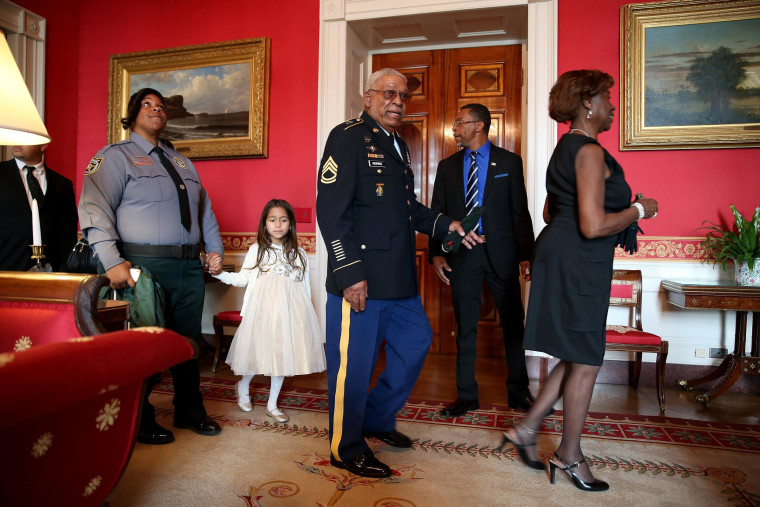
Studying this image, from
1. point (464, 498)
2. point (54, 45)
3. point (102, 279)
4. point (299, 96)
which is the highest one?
point (54, 45)

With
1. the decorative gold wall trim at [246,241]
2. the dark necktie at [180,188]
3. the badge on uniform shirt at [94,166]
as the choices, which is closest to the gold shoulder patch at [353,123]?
the dark necktie at [180,188]

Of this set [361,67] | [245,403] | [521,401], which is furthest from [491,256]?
[361,67]

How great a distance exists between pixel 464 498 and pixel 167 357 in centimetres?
144

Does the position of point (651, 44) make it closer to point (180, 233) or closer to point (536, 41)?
point (536, 41)

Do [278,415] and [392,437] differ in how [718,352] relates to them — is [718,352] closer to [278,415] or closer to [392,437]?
[392,437]

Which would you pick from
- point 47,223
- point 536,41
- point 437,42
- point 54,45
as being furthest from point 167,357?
point 54,45

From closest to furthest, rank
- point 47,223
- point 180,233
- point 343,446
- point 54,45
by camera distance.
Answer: point 343,446
point 180,233
point 47,223
point 54,45

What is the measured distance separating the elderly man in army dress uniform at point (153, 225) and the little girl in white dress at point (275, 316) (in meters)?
0.34

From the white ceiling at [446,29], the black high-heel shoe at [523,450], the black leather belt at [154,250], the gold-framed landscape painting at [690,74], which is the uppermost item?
the white ceiling at [446,29]

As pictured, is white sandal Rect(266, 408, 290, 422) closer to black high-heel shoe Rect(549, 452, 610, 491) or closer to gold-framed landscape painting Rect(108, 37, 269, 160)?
black high-heel shoe Rect(549, 452, 610, 491)

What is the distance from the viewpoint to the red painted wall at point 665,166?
386 cm

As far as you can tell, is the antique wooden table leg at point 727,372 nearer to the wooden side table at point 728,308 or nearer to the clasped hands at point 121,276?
the wooden side table at point 728,308

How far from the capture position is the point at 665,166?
13.0 ft

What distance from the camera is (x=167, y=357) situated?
3.71 ft
